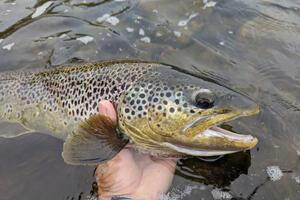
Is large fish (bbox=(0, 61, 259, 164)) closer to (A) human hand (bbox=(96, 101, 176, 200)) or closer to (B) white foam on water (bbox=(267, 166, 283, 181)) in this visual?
(A) human hand (bbox=(96, 101, 176, 200))

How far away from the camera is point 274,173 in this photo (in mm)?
4145

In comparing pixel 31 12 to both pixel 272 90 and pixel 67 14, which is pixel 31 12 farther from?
pixel 272 90

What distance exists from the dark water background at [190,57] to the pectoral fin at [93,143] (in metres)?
0.47

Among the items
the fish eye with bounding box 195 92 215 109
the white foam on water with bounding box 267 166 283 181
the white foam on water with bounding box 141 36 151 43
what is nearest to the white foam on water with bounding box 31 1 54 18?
the white foam on water with bounding box 141 36 151 43

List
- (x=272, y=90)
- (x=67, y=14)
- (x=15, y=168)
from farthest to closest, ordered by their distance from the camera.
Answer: (x=67, y=14), (x=272, y=90), (x=15, y=168)

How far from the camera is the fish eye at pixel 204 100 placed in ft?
11.8

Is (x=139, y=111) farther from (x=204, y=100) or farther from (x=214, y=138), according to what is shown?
(x=214, y=138)

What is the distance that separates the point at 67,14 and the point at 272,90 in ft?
12.4

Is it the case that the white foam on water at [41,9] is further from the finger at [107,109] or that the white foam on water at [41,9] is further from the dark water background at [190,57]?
the finger at [107,109]

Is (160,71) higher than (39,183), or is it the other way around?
(160,71)

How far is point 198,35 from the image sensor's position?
649cm

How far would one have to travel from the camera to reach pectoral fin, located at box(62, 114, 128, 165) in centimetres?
372

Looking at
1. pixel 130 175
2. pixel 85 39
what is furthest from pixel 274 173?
pixel 85 39

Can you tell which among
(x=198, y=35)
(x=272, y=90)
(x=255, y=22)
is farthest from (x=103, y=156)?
(x=255, y=22)
